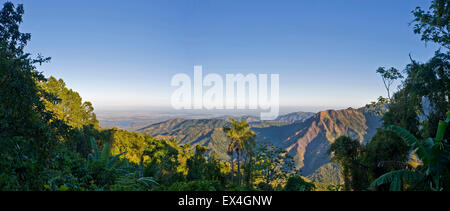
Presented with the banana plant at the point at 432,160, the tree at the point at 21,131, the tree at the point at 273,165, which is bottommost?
the tree at the point at 273,165

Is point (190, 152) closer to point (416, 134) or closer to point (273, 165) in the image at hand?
point (273, 165)

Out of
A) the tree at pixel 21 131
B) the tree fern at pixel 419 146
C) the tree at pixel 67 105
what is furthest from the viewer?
the tree at pixel 67 105

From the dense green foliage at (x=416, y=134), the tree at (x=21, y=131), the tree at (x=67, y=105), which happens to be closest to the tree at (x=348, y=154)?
the dense green foliage at (x=416, y=134)

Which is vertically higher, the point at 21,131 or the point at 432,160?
the point at 21,131

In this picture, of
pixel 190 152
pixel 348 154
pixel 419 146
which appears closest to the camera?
pixel 419 146

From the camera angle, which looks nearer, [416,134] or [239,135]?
[416,134]

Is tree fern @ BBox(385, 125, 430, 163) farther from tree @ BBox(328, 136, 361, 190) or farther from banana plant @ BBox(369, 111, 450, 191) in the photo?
tree @ BBox(328, 136, 361, 190)

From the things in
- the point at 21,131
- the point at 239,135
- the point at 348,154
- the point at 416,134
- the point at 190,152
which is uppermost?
the point at 21,131

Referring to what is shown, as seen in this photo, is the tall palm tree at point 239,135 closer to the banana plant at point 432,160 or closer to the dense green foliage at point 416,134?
the dense green foliage at point 416,134

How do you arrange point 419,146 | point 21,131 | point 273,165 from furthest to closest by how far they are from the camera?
1. point 273,165
2. point 419,146
3. point 21,131

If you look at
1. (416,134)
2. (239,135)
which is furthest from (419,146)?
(239,135)
